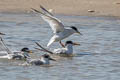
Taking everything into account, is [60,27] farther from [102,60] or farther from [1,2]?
[1,2]

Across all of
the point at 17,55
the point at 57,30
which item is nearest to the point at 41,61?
the point at 17,55

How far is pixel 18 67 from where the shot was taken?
1146cm

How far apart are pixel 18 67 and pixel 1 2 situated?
27.1ft

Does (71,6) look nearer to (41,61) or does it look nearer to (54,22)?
(54,22)

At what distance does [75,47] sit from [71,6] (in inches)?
201

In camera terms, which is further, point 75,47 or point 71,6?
point 71,6

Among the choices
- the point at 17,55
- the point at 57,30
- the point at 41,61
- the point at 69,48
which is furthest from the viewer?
the point at 57,30

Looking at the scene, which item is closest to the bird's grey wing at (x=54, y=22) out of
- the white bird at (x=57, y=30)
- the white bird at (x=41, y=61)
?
the white bird at (x=57, y=30)

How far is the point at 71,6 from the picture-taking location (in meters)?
18.8

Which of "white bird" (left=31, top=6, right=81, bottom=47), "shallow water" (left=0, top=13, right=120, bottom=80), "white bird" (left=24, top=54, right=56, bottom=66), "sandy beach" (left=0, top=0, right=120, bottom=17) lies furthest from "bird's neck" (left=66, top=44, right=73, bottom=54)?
"sandy beach" (left=0, top=0, right=120, bottom=17)

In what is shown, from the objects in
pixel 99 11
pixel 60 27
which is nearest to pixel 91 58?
pixel 60 27

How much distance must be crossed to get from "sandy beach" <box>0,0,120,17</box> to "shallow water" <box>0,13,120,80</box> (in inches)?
21.4

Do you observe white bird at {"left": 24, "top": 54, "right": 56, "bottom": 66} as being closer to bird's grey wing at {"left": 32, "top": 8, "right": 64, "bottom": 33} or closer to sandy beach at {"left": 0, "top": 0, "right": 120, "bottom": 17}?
bird's grey wing at {"left": 32, "top": 8, "right": 64, "bottom": 33}

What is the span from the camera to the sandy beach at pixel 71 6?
18.1 m
